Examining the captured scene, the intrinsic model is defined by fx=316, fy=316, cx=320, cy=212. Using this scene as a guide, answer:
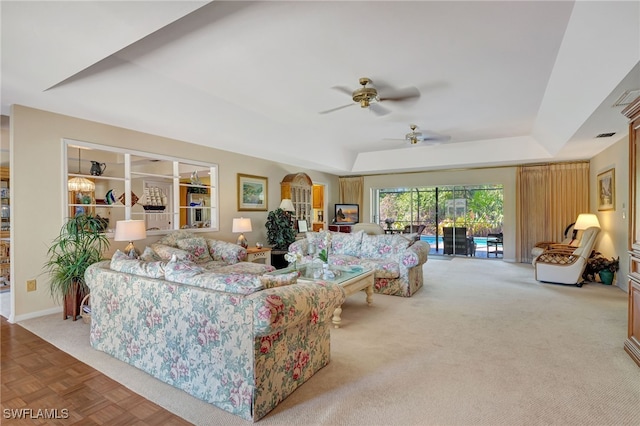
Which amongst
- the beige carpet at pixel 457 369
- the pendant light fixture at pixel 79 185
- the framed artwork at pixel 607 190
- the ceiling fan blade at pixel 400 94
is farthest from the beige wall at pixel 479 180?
the pendant light fixture at pixel 79 185

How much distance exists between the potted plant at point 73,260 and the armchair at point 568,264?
21.9 feet

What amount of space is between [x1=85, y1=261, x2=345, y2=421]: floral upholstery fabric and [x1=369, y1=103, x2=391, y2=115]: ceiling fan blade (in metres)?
3.10

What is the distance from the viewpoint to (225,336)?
74.4 inches

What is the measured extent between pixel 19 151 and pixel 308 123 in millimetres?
3941

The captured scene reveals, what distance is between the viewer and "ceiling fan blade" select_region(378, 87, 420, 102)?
4109mm

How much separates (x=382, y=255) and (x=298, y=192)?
319 cm

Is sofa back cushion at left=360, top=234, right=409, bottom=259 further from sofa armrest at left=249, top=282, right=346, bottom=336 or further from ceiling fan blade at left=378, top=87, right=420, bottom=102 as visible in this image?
sofa armrest at left=249, top=282, right=346, bottom=336

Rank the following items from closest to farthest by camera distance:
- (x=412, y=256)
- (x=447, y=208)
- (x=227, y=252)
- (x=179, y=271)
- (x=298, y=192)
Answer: (x=179, y=271), (x=412, y=256), (x=227, y=252), (x=298, y=192), (x=447, y=208)

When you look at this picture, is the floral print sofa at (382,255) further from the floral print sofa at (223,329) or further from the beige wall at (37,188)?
the beige wall at (37,188)

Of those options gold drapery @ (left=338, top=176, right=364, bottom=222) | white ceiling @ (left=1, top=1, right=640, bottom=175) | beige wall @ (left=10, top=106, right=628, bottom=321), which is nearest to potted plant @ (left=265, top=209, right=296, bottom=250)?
beige wall @ (left=10, top=106, right=628, bottom=321)

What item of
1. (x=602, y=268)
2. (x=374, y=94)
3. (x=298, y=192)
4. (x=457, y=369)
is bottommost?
(x=457, y=369)

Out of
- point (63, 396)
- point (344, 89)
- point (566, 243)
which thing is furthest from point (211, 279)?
point (566, 243)

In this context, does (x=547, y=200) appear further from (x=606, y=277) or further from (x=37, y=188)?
(x=37, y=188)

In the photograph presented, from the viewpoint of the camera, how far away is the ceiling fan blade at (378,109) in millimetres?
4523
